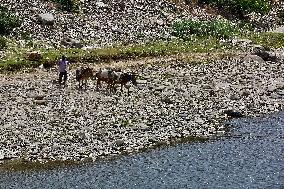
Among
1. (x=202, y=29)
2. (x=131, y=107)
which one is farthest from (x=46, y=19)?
(x=131, y=107)

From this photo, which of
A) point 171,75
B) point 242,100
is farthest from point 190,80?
point 242,100

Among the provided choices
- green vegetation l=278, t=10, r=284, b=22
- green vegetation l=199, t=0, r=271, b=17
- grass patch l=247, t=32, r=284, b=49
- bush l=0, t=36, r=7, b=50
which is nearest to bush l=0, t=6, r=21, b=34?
bush l=0, t=36, r=7, b=50

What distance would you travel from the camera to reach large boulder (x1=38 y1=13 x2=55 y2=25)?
63353 millimetres

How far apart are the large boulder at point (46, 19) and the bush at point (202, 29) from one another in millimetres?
12385

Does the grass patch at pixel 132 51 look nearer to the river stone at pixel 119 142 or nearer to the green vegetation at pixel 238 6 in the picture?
the green vegetation at pixel 238 6

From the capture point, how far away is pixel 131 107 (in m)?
45.6

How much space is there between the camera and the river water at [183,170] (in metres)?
33.0

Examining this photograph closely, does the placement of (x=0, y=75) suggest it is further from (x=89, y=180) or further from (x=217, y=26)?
(x=217, y=26)

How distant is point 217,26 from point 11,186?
43482 mm

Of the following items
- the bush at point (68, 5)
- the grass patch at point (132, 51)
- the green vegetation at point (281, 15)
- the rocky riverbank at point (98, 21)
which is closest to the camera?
the grass patch at point (132, 51)

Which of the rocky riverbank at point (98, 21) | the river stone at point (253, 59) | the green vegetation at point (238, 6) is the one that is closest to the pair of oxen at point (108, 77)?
the rocky riverbank at point (98, 21)

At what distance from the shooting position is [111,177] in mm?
33719

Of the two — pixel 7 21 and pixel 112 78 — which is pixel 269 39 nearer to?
pixel 7 21

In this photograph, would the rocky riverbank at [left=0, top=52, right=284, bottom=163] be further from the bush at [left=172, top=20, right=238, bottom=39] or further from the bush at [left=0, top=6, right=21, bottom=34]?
the bush at [left=172, top=20, right=238, bottom=39]
